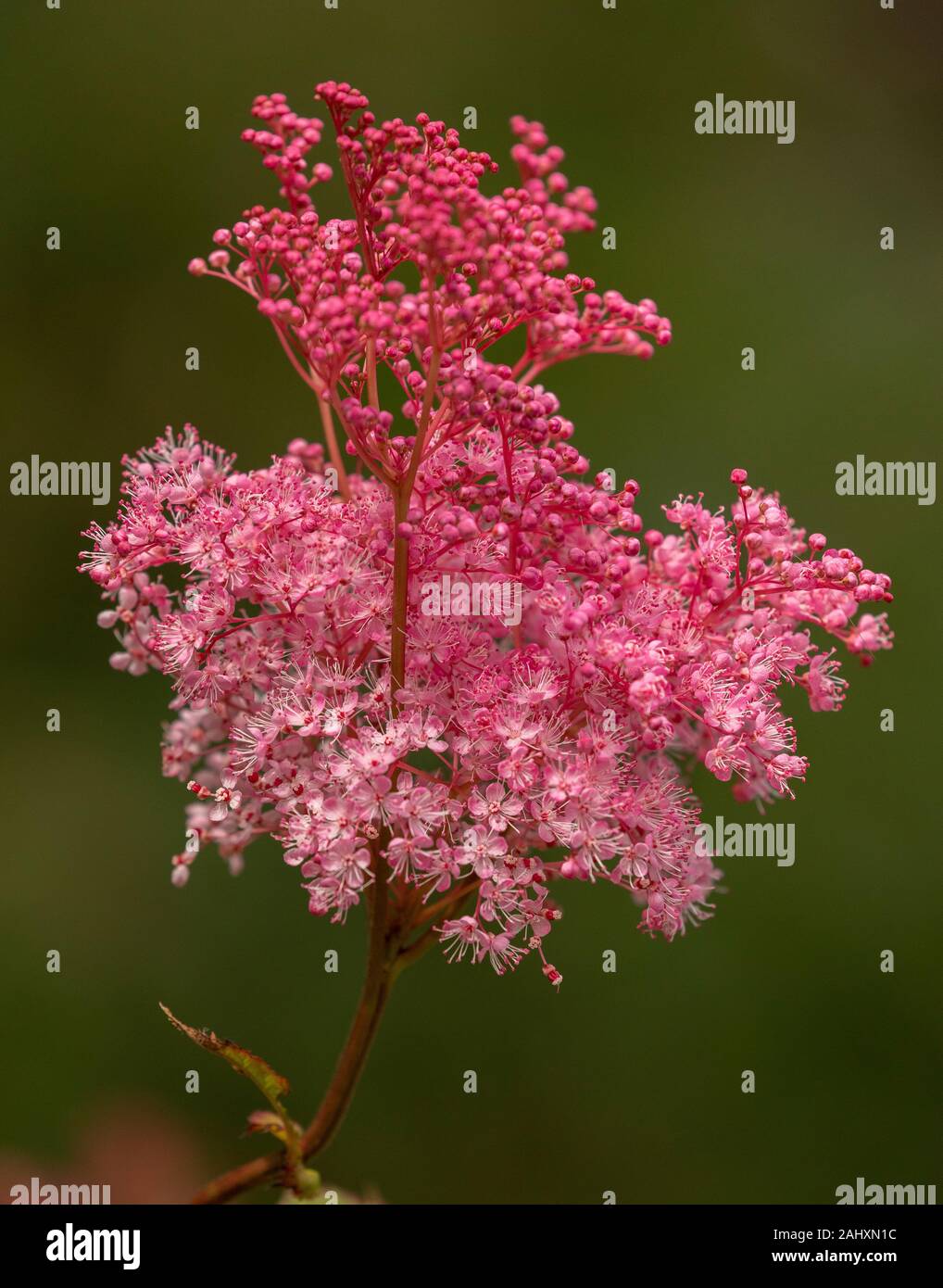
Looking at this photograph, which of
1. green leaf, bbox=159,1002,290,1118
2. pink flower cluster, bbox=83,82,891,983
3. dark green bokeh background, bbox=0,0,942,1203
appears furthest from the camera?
dark green bokeh background, bbox=0,0,942,1203

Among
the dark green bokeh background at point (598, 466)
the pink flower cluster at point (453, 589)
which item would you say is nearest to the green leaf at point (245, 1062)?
the pink flower cluster at point (453, 589)

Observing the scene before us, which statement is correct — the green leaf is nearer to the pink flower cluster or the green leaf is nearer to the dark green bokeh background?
the pink flower cluster

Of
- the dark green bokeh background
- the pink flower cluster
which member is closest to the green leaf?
the pink flower cluster

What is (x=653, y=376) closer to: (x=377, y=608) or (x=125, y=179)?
(x=125, y=179)

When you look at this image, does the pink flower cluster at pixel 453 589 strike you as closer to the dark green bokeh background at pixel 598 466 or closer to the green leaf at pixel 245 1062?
the green leaf at pixel 245 1062

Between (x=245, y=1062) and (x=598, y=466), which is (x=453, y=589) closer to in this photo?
(x=245, y=1062)

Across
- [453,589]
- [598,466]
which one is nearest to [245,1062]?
[453,589]
